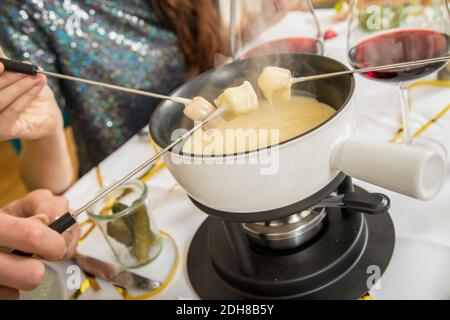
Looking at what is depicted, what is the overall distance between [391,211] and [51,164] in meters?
0.88

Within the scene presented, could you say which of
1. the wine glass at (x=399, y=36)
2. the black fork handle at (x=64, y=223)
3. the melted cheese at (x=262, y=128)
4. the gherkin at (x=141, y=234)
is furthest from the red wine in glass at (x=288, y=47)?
the black fork handle at (x=64, y=223)

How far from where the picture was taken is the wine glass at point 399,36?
0.69m

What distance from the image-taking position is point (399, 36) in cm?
72

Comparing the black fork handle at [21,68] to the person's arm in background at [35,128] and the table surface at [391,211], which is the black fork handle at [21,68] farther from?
the table surface at [391,211]

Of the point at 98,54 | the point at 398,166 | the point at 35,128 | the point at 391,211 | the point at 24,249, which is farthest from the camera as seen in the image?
the point at 98,54

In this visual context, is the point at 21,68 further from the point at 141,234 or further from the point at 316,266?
the point at 316,266

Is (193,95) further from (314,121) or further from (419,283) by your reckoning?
(419,283)

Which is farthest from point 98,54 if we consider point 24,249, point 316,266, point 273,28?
point 316,266

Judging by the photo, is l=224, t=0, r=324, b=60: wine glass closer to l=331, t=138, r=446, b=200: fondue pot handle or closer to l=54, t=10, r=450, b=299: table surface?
l=54, t=10, r=450, b=299: table surface

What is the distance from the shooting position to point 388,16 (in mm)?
745

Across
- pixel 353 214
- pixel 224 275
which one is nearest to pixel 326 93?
pixel 353 214
